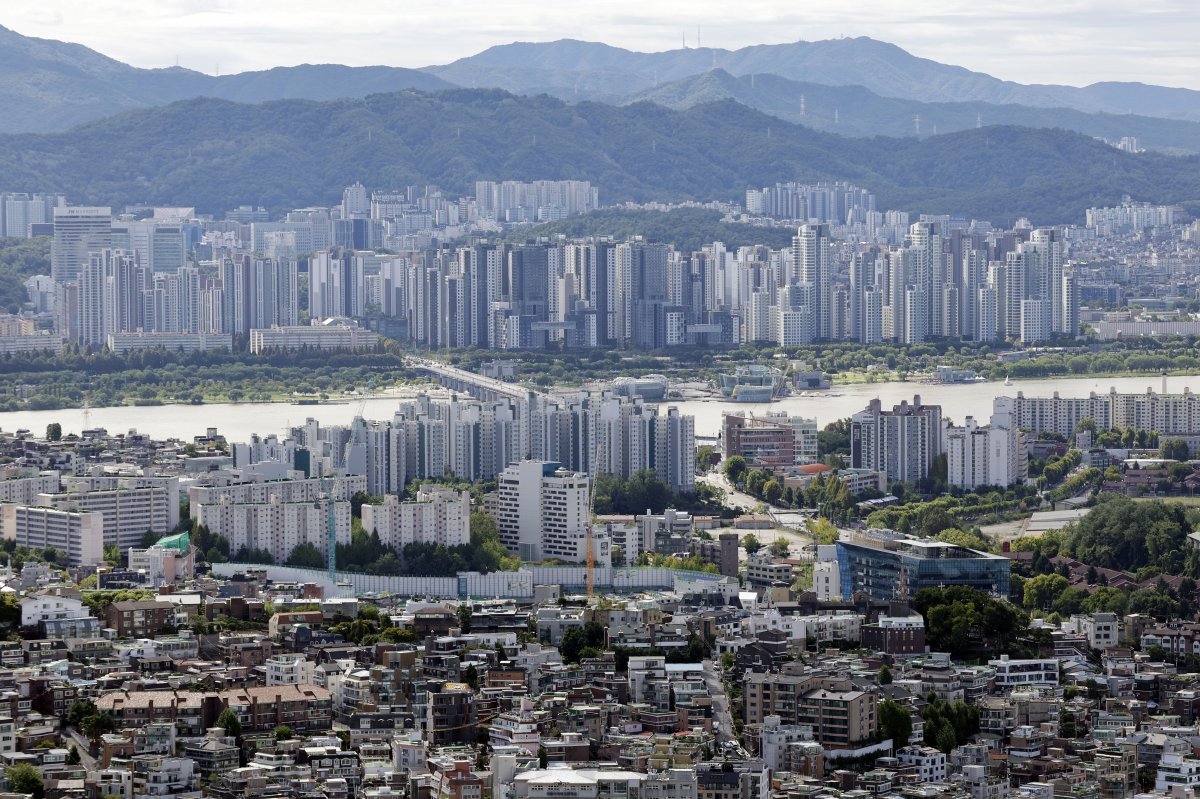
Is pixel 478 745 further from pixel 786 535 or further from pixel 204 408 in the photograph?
pixel 204 408

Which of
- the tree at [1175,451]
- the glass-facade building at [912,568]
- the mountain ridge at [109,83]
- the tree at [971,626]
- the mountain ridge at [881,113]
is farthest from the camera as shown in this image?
the mountain ridge at [881,113]

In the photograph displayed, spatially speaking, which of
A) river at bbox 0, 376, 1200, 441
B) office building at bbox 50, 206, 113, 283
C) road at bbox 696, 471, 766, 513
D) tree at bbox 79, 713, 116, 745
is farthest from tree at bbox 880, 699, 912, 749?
office building at bbox 50, 206, 113, 283

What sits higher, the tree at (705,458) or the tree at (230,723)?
the tree at (705,458)

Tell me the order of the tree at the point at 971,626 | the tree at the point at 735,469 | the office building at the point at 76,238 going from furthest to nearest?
1. the office building at the point at 76,238
2. the tree at the point at 735,469
3. the tree at the point at 971,626

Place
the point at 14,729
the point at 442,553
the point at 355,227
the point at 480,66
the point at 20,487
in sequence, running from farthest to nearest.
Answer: the point at 480,66 → the point at 355,227 → the point at 20,487 → the point at 442,553 → the point at 14,729

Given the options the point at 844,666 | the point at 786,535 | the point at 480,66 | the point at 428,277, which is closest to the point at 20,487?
the point at 786,535

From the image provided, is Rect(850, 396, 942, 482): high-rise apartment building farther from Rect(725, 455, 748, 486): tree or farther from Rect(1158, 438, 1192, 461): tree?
Rect(1158, 438, 1192, 461): tree

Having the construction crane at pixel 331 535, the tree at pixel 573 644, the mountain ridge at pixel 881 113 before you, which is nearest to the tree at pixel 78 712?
the tree at pixel 573 644

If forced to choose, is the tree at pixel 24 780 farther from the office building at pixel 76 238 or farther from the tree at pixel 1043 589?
the office building at pixel 76 238
